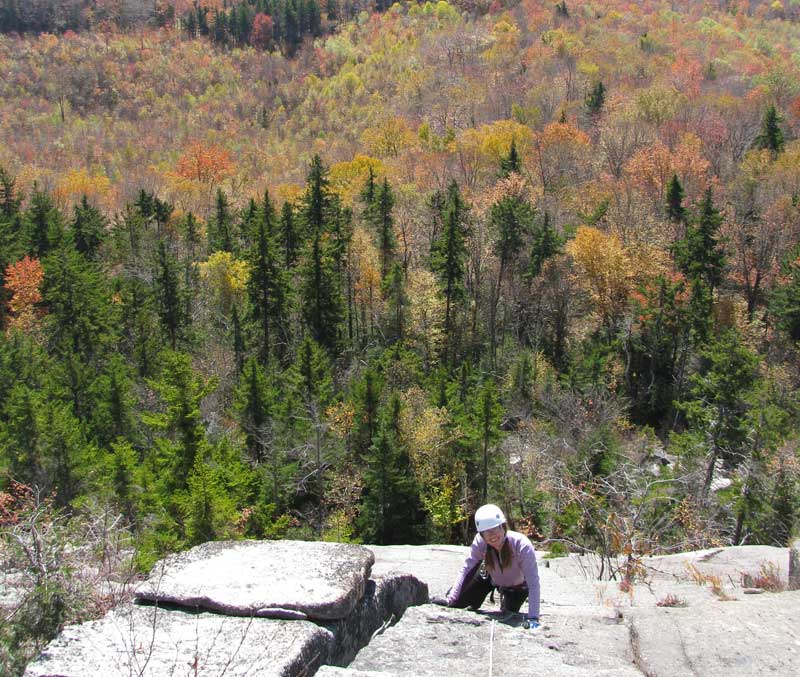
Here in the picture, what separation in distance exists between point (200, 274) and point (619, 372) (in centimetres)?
3327

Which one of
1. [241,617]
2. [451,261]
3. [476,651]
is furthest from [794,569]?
[451,261]

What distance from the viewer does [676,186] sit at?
186 ft

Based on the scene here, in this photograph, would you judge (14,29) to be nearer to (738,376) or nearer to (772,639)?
(738,376)

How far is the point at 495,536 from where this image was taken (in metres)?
7.41

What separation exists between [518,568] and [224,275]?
51.9 metres

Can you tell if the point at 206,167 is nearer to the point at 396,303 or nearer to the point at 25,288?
the point at 25,288

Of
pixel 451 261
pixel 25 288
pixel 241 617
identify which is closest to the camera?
pixel 241 617

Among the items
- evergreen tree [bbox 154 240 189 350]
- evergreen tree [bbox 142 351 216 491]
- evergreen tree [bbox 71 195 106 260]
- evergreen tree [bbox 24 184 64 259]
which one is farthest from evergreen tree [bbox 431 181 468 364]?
evergreen tree [bbox 24 184 64 259]

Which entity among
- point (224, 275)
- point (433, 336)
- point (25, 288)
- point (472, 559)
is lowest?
point (433, 336)

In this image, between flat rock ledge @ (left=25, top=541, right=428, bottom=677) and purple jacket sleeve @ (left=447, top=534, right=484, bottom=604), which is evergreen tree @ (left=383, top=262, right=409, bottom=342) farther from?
flat rock ledge @ (left=25, top=541, right=428, bottom=677)

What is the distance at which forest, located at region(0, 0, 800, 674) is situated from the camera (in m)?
27.0

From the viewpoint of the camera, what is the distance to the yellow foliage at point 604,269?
174 feet

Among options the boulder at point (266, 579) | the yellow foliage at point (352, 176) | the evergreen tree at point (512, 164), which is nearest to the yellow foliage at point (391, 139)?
the yellow foliage at point (352, 176)

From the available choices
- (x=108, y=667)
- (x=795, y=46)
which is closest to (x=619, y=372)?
(x=108, y=667)
